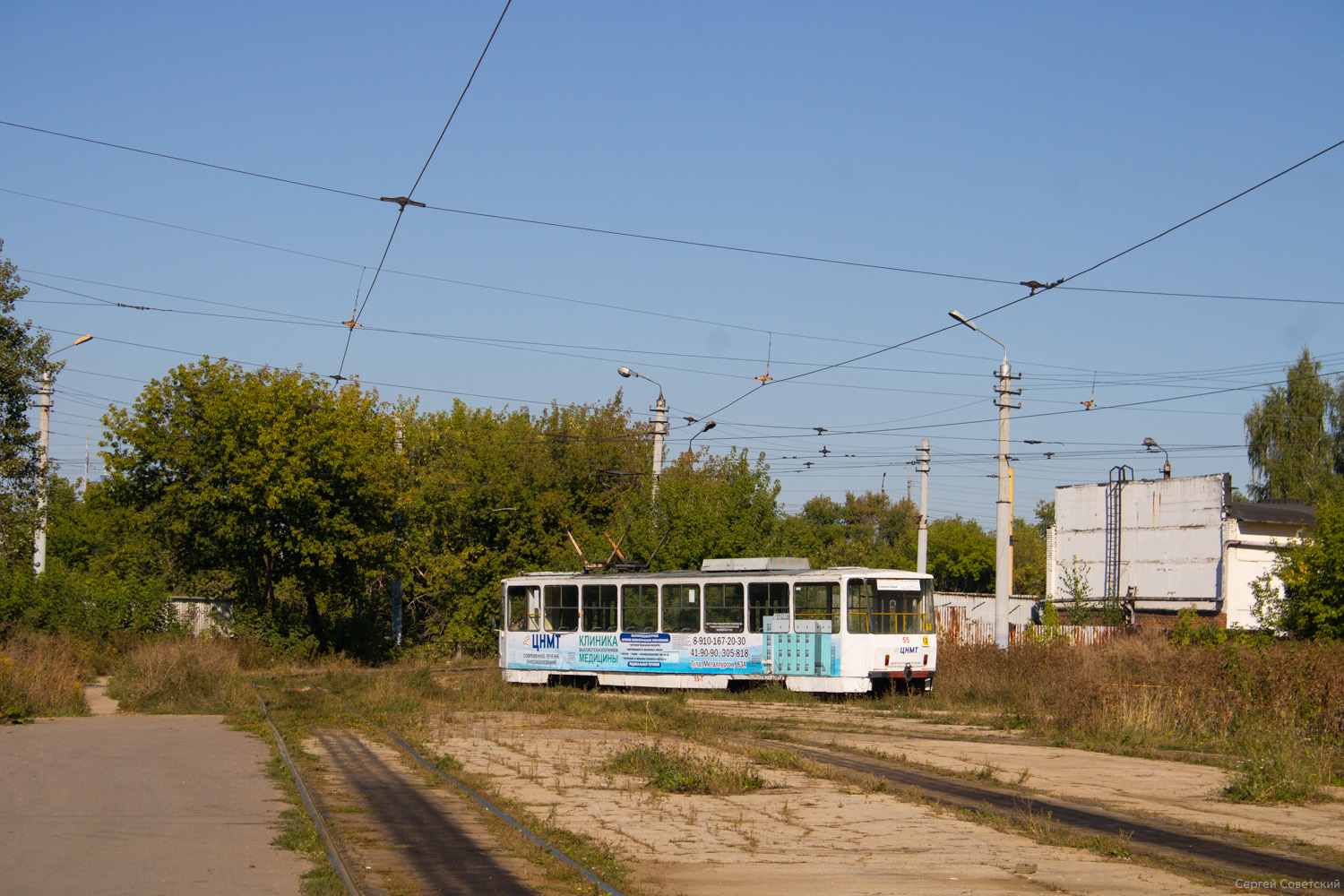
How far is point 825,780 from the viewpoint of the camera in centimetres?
1220

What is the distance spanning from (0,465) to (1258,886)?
25255 mm

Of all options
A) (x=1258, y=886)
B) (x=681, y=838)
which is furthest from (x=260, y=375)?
(x=1258, y=886)

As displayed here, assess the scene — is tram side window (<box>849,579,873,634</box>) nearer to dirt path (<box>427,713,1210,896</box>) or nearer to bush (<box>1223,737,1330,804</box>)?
dirt path (<box>427,713,1210,896</box>)

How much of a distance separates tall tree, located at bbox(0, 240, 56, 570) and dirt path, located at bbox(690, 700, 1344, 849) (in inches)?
670

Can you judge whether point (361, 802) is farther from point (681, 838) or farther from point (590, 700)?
point (590, 700)

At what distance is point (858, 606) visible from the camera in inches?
901

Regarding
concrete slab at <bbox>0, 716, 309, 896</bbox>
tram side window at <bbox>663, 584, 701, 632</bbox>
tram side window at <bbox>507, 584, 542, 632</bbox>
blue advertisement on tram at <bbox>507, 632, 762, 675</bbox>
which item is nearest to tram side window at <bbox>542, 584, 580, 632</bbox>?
blue advertisement on tram at <bbox>507, 632, 762, 675</bbox>

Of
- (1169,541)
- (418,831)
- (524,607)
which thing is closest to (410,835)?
(418,831)

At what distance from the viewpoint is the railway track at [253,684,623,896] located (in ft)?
24.2

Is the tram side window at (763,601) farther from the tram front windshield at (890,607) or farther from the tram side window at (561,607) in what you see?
the tram side window at (561,607)

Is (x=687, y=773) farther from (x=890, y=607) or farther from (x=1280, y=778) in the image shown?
(x=890, y=607)

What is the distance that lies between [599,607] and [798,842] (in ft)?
60.2

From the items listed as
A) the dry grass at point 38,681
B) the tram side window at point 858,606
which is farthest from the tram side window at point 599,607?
the dry grass at point 38,681

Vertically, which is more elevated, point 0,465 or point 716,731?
point 0,465
